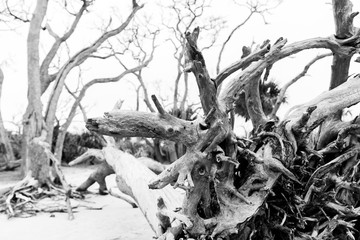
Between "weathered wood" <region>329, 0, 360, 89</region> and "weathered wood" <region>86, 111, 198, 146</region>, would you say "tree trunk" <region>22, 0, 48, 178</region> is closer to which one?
"weathered wood" <region>329, 0, 360, 89</region>

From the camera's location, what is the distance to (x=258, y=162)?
9.17 feet

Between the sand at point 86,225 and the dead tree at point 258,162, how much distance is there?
204 cm

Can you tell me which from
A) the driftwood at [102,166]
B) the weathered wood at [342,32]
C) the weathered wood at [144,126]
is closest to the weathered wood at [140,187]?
the driftwood at [102,166]

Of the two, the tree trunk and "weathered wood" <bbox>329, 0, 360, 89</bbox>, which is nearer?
"weathered wood" <bbox>329, 0, 360, 89</bbox>

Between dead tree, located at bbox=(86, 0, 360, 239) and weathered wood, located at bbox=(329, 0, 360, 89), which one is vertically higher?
weathered wood, located at bbox=(329, 0, 360, 89)

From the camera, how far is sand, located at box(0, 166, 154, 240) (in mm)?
4828

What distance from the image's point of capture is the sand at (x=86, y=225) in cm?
483

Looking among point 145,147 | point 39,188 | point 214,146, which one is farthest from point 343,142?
point 145,147

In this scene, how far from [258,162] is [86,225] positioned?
11.9 feet

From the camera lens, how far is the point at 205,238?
268cm

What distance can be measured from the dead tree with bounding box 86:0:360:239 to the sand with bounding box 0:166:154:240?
2.04m

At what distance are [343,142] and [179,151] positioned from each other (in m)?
14.5

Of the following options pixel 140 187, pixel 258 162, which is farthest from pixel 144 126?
pixel 140 187

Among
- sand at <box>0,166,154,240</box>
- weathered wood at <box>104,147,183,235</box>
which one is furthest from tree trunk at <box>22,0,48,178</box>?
weathered wood at <box>104,147,183,235</box>
